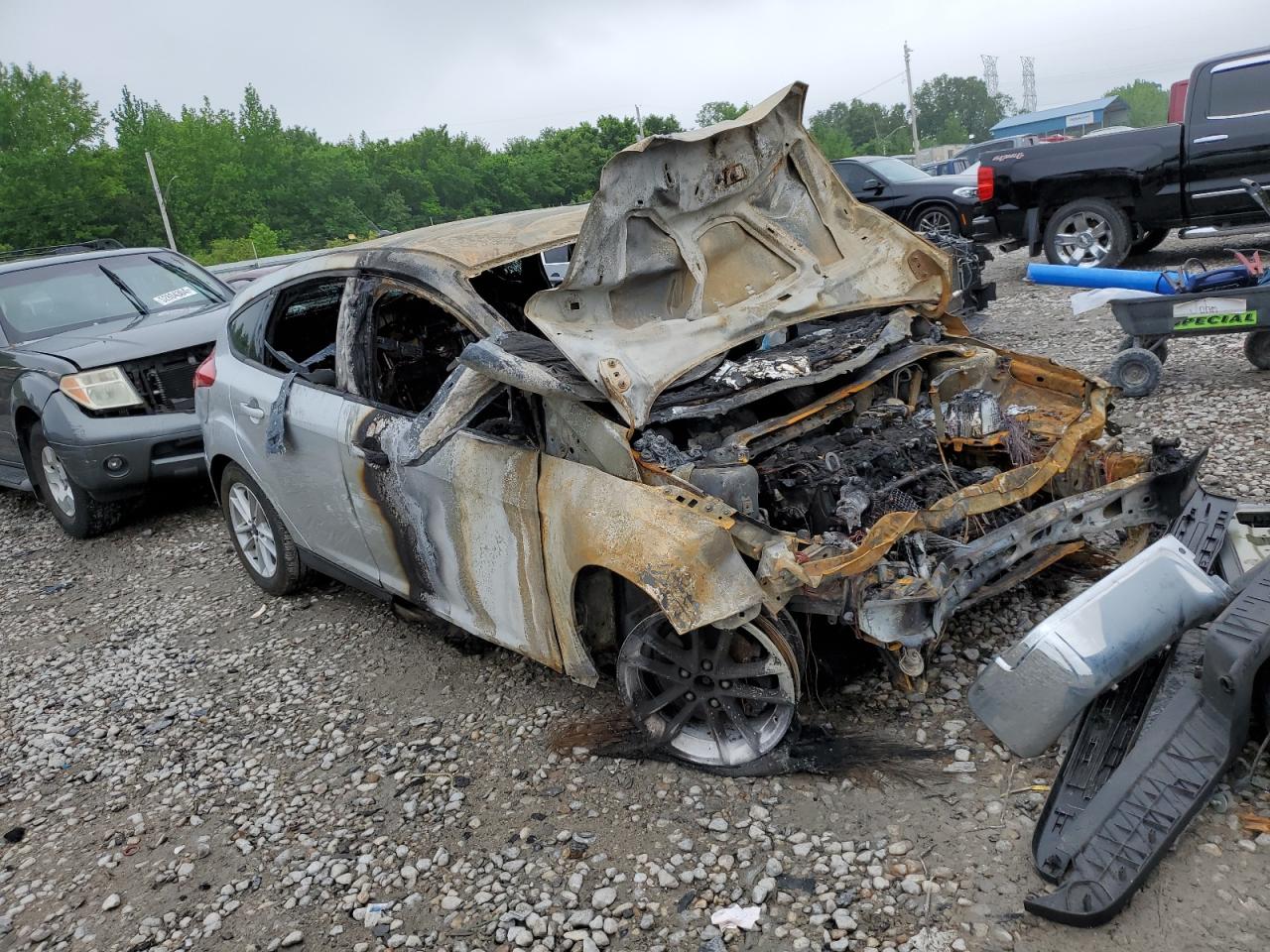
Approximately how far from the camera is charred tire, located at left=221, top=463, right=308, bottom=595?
4.80 m

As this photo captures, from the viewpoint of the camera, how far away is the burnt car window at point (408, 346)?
13.0 feet

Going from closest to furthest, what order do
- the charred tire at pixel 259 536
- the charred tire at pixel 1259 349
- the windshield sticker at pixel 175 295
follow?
the charred tire at pixel 259 536
the charred tire at pixel 1259 349
the windshield sticker at pixel 175 295

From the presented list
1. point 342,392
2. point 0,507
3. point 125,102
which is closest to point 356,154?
point 125,102

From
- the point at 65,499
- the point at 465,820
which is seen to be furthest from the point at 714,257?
the point at 65,499

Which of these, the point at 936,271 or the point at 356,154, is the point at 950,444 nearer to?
the point at 936,271

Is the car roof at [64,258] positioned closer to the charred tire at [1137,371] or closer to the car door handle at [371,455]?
the car door handle at [371,455]

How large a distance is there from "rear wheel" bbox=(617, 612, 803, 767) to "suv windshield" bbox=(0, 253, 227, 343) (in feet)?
19.3

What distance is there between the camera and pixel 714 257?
12.3 ft

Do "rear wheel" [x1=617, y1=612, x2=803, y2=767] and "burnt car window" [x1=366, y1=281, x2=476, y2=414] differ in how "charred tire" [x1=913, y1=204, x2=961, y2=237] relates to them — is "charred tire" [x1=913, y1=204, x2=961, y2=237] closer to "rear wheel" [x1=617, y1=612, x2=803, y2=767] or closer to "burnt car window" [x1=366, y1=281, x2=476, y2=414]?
"burnt car window" [x1=366, y1=281, x2=476, y2=414]

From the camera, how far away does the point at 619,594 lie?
323cm

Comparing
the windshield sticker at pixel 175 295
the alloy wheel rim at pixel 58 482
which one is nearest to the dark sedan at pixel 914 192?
the windshield sticker at pixel 175 295

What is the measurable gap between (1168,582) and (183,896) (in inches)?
125

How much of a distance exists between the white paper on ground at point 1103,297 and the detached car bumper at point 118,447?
241 inches

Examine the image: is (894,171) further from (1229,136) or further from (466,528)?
(466,528)
